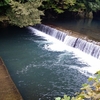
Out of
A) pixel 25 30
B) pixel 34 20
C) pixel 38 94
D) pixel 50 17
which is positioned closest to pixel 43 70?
pixel 38 94

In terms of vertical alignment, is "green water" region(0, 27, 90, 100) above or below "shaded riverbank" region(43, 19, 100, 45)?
below

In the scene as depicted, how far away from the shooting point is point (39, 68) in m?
9.70

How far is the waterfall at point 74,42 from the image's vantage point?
11852 millimetres

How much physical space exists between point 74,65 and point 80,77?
1.43 m

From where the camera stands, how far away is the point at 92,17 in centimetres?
2472

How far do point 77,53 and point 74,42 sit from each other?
1320 millimetres

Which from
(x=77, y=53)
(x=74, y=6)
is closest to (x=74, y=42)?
(x=77, y=53)

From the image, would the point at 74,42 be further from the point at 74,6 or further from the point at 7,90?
the point at 74,6

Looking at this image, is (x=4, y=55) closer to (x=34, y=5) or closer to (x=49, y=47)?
(x=49, y=47)

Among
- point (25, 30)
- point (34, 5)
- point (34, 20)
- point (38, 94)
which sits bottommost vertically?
point (38, 94)

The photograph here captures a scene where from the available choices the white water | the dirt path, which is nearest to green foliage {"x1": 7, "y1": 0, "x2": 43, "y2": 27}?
the white water

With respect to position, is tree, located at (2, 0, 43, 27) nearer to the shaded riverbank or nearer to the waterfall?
the waterfall

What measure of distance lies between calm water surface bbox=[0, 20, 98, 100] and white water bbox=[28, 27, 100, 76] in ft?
0.91

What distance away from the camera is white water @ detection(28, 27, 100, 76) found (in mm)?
9891
